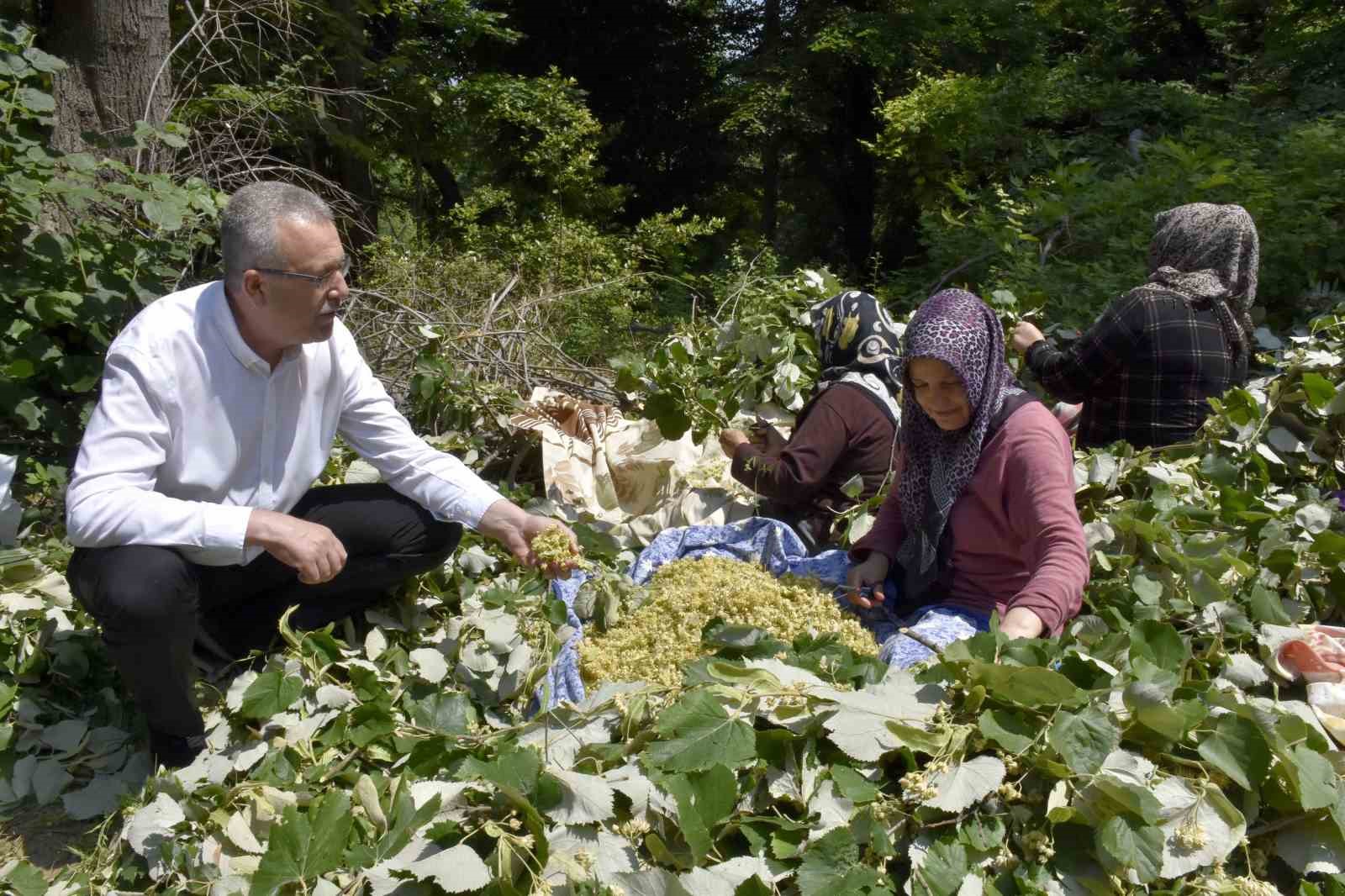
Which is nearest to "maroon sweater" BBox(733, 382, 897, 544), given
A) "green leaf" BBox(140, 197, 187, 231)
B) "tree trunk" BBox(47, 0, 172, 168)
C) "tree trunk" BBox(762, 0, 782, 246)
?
"green leaf" BBox(140, 197, 187, 231)

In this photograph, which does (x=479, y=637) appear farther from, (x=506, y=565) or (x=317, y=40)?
(x=317, y=40)

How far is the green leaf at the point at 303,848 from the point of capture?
5.65 ft

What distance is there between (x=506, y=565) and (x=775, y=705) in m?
1.47

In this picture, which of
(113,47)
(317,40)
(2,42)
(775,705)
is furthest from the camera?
(317,40)

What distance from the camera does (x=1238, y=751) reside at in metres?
1.79

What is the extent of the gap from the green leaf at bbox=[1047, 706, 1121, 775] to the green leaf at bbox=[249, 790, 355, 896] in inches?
48.0

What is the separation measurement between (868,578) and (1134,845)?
1071 mm

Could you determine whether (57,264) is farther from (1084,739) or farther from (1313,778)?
(1313,778)

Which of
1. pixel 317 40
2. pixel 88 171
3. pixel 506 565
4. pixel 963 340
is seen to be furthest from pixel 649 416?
pixel 317 40

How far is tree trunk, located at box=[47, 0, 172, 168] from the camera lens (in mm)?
4348

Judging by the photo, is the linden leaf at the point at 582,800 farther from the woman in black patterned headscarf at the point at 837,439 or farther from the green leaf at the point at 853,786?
the woman in black patterned headscarf at the point at 837,439

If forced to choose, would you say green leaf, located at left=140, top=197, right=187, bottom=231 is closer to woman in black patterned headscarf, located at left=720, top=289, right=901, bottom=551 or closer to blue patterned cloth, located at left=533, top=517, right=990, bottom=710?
blue patterned cloth, located at left=533, top=517, right=990, bottom=710

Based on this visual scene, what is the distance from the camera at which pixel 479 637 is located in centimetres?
268

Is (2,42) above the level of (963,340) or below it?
above
